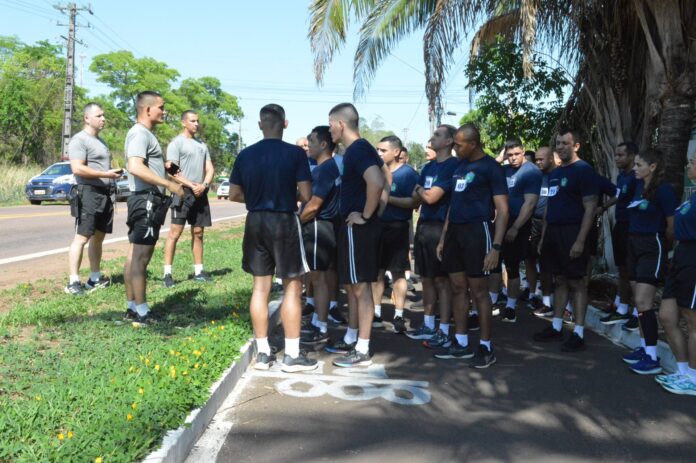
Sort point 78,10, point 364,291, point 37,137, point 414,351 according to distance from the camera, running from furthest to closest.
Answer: point 37,137 → point 78,10 → point 414,351 → point 364,291

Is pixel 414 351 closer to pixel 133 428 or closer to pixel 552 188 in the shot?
pixel 552 188

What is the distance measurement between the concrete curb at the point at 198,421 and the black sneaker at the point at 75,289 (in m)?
2.74

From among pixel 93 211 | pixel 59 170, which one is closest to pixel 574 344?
pixel 93 211

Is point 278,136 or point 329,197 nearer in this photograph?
point 278,136

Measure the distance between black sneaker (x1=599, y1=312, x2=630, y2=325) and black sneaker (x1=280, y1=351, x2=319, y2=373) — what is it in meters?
3.62

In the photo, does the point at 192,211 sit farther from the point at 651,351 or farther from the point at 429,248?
the point at 651,351

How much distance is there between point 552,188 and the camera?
6.66 metres

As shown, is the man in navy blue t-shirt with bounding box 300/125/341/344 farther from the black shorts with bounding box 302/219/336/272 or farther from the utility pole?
the utility pole

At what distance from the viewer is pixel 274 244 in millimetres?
5223

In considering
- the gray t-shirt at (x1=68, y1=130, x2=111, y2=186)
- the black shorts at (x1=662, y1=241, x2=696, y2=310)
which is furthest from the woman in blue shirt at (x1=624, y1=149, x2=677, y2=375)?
the gray t-shirt at (x1=68, y1=130, x2=111, y2=186)

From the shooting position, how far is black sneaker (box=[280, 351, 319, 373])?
208 inches

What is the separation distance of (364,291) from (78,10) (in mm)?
34678

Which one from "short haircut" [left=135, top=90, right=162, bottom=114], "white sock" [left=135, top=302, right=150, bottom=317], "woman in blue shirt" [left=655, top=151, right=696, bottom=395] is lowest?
"white sock" [left=135, top=302, right=150, bottom=317]

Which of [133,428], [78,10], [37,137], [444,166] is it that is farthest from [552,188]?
[37,137]
